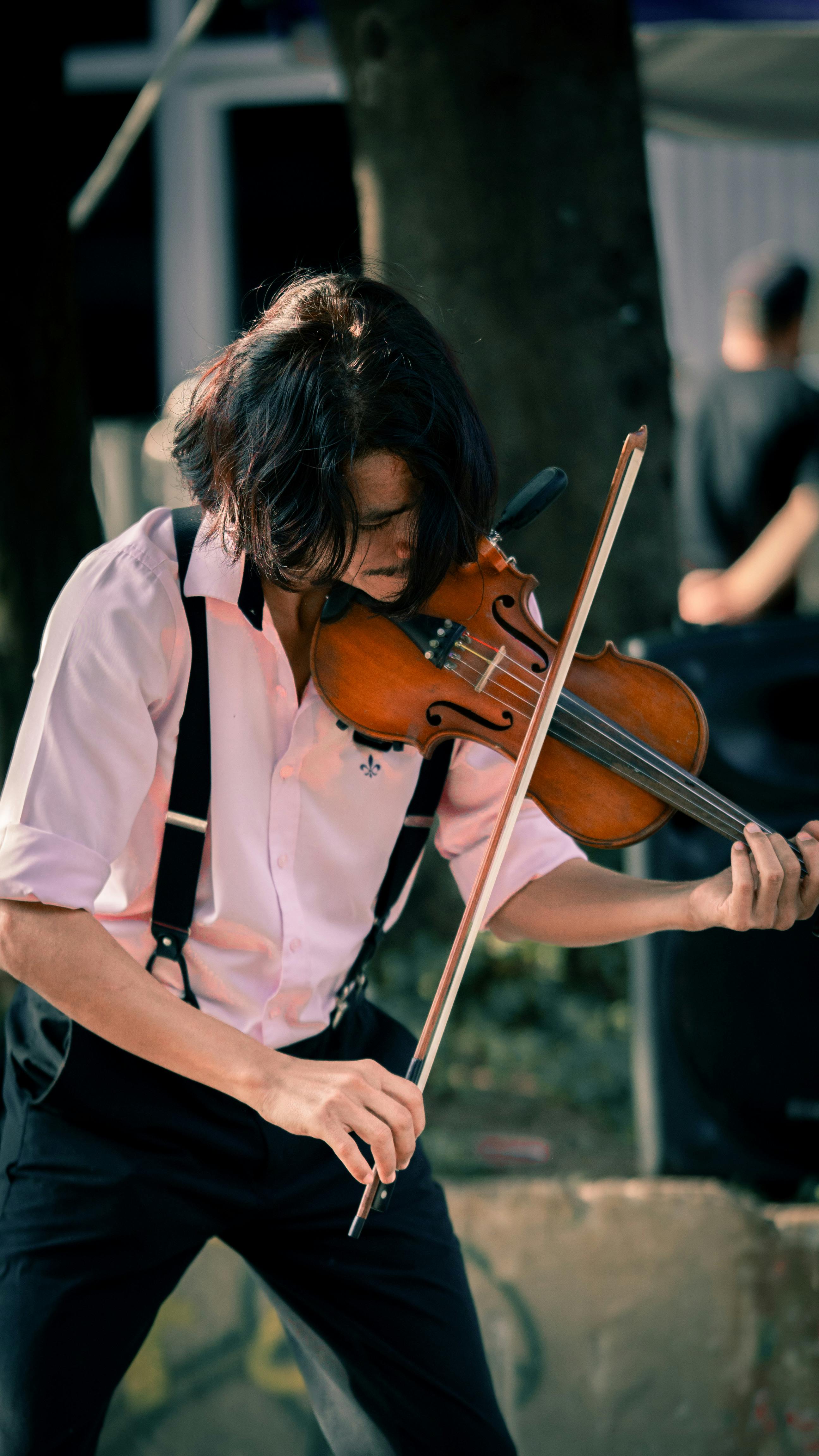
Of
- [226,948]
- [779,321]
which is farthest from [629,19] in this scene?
[226,948]

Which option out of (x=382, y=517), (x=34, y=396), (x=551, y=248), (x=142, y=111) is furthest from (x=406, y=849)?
(x=142, y=111)

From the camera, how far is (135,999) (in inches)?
49.8

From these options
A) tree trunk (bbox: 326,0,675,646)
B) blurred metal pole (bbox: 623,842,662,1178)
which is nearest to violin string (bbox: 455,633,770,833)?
blurred metal pole (bbox: 623,842,662,1178)

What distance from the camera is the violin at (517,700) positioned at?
1.46m

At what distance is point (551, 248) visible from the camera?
10.3 ft

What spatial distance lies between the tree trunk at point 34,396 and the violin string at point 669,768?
59.1 inches

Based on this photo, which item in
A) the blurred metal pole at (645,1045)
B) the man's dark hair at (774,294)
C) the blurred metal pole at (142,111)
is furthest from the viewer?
the blurred metal pole at (142,111)

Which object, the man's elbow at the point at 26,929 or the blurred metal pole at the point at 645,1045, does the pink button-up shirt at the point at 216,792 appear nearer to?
the man's elbow at the point at 26,929

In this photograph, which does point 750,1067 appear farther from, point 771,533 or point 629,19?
point 629,19

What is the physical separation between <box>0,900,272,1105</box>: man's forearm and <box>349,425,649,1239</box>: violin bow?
185 millimetres

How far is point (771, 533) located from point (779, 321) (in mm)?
685

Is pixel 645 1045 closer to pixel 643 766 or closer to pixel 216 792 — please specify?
pixel 643 766

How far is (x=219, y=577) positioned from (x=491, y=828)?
0.47 m

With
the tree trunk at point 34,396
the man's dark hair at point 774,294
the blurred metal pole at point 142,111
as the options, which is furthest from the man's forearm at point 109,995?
the blurred metal pole at point 142,111
